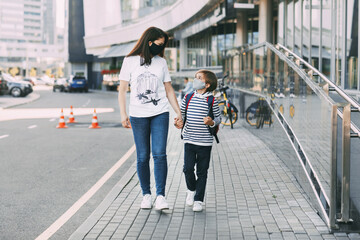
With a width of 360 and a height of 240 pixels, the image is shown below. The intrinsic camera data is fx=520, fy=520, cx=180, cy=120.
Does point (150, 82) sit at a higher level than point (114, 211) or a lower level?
higher

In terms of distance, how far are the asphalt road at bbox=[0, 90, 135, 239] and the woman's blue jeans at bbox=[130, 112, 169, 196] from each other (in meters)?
0.81

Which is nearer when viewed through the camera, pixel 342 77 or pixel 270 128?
pixel 270 128

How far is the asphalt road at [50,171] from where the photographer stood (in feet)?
17.5

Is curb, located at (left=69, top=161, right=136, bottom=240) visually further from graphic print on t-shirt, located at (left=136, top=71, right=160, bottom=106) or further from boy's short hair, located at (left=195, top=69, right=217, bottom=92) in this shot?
boy's short hair, located at (left=195, top=69, right=217, bottom=92)

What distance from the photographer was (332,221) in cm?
469

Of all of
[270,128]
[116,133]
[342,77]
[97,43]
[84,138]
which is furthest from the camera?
[97,43]

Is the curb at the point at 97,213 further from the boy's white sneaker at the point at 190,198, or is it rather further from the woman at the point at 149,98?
the boy's white sneaker at the point at 190,198

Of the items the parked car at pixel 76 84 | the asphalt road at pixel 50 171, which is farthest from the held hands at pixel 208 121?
the parked car at pixel 76 84

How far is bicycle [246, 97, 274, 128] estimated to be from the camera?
10.9m

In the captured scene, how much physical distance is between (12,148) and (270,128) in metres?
5.40

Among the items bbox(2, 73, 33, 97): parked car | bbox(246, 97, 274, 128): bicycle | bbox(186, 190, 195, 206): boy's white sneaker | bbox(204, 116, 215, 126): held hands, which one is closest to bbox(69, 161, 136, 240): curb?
bbox(186, 190, 195, 206): boy's white sneaker

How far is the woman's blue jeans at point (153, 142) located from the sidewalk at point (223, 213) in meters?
0.34

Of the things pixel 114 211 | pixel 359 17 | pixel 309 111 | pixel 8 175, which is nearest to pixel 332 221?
pixel 309 111

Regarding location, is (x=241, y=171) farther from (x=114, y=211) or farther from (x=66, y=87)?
(x=66, y=87)
